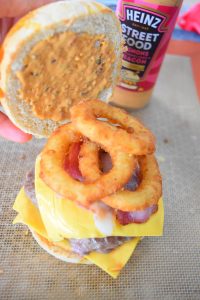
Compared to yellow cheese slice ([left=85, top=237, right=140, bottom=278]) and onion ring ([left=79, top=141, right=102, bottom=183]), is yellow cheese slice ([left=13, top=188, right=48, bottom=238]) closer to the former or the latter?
yellow cheese slice ([left=85, top=237, right=140, bottom=278])

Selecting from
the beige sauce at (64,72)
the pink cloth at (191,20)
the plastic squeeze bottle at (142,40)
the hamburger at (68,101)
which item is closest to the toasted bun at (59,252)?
the hamburger at (68,101)

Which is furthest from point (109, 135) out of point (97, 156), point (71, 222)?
point (71, 222)

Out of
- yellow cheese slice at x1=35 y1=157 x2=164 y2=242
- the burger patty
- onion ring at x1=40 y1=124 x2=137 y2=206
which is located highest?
onion ring at x1=40 y1=124 x2=137 y2=206

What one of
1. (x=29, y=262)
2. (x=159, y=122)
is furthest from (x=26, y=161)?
(x=159, y=122)

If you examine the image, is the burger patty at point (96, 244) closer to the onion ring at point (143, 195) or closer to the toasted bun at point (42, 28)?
the onion ring at point (143, 195)

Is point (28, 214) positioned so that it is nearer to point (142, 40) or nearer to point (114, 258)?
point (114, 258)

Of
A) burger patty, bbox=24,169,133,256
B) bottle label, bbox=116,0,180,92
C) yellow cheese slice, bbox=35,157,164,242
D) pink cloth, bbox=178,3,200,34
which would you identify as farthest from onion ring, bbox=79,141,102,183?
pink cloth, bbox=178,3,200,34

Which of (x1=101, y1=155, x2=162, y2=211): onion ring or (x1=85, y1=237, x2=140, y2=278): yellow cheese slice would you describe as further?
(x1=85, y1=237, x2=140, y2=278): yellow cheese slice
